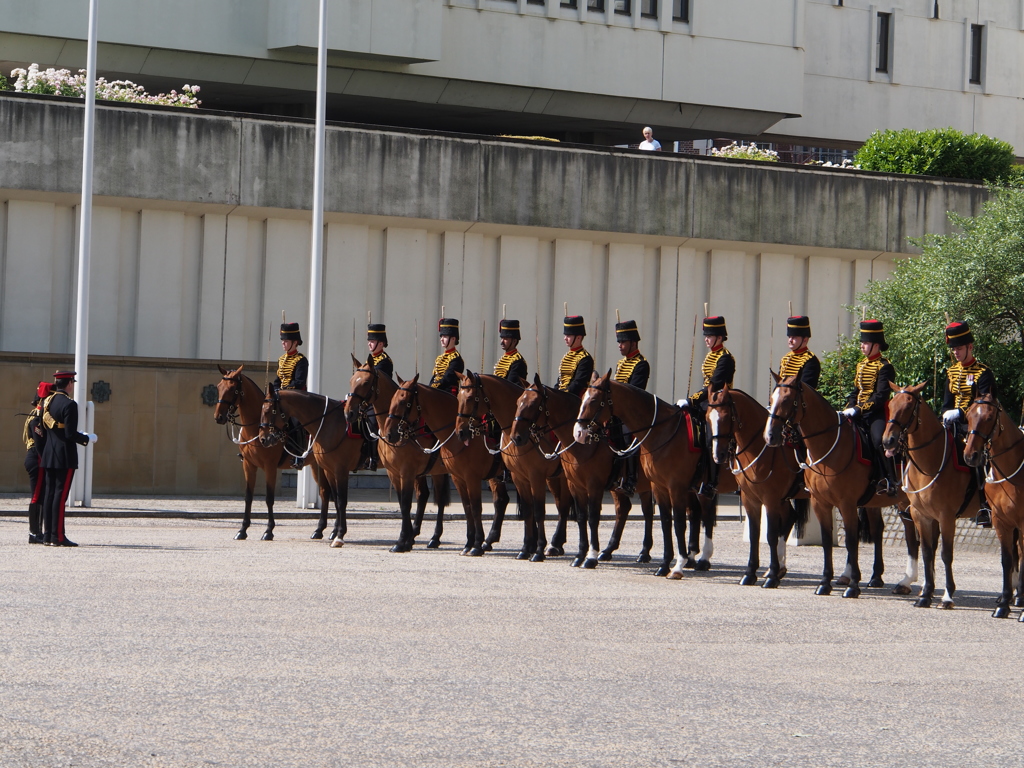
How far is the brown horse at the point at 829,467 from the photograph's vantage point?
1549cm

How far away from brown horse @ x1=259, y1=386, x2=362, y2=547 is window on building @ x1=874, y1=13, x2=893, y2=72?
3039 cm

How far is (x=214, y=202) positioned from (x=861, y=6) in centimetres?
2378

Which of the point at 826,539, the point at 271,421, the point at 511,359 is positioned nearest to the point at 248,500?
the point at 271,421

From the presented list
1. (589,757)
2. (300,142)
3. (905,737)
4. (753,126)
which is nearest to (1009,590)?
(905,737)

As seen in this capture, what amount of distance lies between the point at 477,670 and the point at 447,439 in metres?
9.10

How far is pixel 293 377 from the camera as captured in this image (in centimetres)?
2147

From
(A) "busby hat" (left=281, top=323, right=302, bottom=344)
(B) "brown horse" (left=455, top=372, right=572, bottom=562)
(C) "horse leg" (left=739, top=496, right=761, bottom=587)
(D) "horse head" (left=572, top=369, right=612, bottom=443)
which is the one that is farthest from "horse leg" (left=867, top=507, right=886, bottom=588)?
(A) "busby hat" (left=281, top=323, right=302, bottom=344)

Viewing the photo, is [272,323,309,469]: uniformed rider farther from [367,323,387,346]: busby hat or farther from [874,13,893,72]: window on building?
[874,13,893,72]: window on building

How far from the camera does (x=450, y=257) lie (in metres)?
32.6

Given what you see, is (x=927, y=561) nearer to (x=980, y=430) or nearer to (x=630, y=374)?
(x=980, y=430)

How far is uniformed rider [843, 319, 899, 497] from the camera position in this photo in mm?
15805

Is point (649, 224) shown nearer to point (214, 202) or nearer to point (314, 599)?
point (214, 202)

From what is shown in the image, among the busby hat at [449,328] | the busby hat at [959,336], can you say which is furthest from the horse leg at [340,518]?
the busby hat at [959,336]

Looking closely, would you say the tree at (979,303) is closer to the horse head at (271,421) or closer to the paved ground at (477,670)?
the horse head at (271,421)
